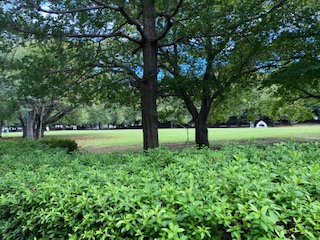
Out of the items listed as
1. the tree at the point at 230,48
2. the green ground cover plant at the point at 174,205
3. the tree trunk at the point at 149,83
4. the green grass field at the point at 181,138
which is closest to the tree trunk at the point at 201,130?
the green grass field at the point at 181,138

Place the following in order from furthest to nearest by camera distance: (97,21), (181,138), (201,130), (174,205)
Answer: (181,138), (201,130), (97,21), (174,205)

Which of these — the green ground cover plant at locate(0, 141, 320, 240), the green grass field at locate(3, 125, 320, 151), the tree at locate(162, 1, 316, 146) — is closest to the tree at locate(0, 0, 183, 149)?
the tree at locate(162, 1, 316, 146)

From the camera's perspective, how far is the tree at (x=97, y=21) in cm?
560

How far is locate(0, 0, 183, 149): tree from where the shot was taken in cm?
560

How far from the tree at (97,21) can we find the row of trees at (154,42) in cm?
2

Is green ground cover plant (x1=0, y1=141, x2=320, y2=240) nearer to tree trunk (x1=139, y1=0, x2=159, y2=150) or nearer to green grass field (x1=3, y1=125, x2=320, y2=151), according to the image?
tree trunk (x1=139, y1=0, x2=159, y2=150)

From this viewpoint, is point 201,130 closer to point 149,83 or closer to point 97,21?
point 149,83

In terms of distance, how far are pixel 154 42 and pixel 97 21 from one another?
1.46 metres

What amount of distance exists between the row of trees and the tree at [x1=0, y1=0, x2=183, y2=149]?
2 cm

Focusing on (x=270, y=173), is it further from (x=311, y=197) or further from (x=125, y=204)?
(x=125, y=204)

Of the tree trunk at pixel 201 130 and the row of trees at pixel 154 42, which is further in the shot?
the tree trunk at pixel 201 130

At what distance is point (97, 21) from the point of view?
20.3 ft

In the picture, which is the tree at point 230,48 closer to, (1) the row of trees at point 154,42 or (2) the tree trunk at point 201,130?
(1) the row of trees at point 154,42

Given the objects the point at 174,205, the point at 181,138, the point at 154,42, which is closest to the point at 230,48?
the point at 154,42
